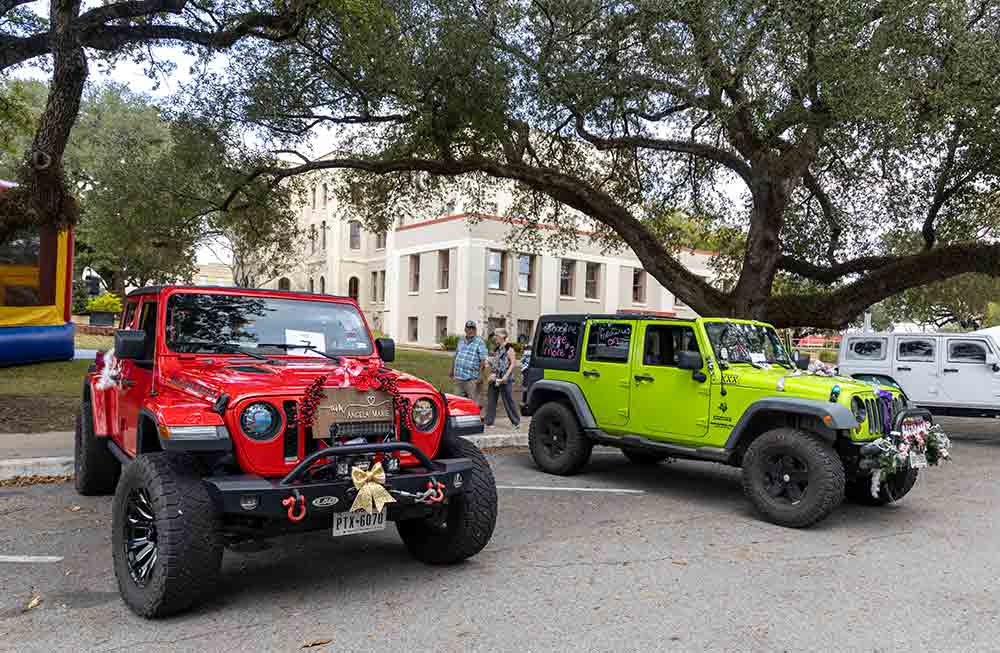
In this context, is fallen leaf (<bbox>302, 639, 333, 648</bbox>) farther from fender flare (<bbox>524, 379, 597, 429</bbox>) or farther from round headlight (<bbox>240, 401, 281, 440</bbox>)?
fender flare (<bbox>524, 379, 597, 429</bbox>)

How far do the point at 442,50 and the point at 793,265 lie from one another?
33.8ft

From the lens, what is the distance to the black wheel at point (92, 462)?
7188 millimetres

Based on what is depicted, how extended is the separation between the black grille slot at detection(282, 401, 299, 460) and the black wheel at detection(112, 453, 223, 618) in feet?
1.68

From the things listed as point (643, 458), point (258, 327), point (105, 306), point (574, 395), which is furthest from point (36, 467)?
point (105, 306)

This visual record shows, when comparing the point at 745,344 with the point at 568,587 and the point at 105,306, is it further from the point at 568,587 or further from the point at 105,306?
the point at 105,306

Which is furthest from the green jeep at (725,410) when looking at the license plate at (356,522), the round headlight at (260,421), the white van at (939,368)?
the white van at (939,368)

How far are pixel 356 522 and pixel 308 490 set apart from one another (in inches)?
17.4

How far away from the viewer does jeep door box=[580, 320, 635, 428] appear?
8.67 m

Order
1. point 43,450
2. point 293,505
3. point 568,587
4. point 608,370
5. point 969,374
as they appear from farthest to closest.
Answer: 1. point 969,374
2. point 43,450
3. point 608,370
4. point 568,587
5. point 293,505

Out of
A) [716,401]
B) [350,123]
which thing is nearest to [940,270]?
[716,401]

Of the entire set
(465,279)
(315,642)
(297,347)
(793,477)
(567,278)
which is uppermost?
(567,278)

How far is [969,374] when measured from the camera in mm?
14141

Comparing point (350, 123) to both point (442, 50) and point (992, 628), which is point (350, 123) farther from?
point (992, 628)

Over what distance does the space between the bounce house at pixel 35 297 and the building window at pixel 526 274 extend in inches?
852
